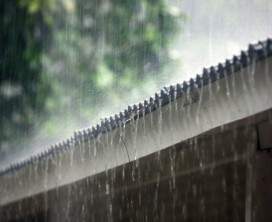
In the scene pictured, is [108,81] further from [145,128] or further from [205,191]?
[145,128]

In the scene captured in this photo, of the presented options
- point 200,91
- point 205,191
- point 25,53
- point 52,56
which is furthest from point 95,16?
point 200,91

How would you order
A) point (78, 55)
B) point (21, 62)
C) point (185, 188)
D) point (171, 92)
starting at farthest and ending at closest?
point (78, 55)
point (21, 62)
point (185, 188)
point (171, 92)

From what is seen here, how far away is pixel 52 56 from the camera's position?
8.84 m

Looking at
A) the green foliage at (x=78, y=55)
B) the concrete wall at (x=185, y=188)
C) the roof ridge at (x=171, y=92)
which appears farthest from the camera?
the green foliage at (x=78, y=55)

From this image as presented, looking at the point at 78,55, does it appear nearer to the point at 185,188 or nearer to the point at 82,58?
the point at 82,58

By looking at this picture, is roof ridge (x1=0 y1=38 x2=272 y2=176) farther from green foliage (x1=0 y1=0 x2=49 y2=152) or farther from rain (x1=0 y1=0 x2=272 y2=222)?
green foliage (x1=0 y1=0 x2=49 y2=152)

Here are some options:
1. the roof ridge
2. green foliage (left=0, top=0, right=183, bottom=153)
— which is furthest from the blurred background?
the roof ridge

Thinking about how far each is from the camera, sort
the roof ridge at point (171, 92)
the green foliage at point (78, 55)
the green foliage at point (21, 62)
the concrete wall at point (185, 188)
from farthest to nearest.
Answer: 1. the green foliage at point (78, 55)
2. the green foliage at point (21, 62)
3. the concrete wall at point (185, 188)
4. the roof ridge at point (171, 92)

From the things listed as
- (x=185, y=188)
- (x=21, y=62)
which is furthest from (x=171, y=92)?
(x=21, y=62)

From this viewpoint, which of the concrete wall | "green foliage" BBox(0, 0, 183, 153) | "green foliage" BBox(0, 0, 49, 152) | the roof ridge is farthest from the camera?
"green foliage" BBox(0, 0, 183, 153)

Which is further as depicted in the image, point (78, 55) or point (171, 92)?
point (78, 55)

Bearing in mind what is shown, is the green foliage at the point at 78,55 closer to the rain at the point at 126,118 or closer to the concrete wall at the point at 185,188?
the rain at the point at 126,118

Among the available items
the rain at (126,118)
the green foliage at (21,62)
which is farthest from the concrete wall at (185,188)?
the green foliage at (21,62)

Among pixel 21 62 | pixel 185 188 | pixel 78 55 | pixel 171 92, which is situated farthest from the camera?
pixel 78 55
